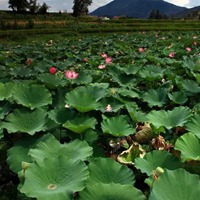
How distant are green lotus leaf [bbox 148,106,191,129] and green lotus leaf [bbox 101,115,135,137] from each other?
177mm

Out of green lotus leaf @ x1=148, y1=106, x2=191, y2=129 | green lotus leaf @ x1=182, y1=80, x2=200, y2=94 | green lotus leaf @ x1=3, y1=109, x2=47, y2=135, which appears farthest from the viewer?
green lotus leaf @ x1=182, y1=80, x2=200, y2=94

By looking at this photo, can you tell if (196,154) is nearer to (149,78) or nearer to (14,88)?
(14,88)

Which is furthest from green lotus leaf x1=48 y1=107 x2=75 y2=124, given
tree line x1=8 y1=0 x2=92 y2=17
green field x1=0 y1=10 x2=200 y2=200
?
tree line x1=8 y1=0 x2=92 y2=17

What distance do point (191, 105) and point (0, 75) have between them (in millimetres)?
1959

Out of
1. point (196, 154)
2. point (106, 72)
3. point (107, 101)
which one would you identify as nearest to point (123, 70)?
point (106, 72)

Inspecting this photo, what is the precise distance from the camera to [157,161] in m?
1.68

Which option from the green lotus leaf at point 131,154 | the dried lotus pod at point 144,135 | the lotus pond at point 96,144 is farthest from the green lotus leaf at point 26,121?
the dried lotus pod at point 144,135

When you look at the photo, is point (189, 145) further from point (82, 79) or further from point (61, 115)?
point (82, 79)

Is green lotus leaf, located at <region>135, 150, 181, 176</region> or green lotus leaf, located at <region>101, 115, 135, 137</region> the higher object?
green lotus leaf, located at <region>101, 115, 135, 137</region>

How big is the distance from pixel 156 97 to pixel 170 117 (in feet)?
2.07

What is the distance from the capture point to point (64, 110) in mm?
2213

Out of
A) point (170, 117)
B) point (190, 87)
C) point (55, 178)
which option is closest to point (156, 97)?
point (190, 87)

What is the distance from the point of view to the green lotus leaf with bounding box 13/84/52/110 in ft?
7.68

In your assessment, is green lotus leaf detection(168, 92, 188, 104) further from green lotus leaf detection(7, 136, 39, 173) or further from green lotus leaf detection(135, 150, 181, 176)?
green lotus leaf detection(7, 136, 39, 173)
